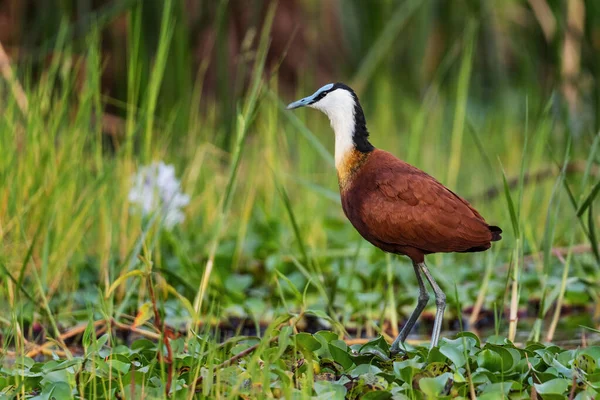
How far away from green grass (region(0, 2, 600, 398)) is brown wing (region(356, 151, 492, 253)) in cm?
24

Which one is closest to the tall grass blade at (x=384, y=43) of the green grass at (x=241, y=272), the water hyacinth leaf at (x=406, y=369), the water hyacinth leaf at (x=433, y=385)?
the green grass at (x=241, y=272)

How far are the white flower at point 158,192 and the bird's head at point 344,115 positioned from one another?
140 cm

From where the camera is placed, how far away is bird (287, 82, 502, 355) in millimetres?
2705

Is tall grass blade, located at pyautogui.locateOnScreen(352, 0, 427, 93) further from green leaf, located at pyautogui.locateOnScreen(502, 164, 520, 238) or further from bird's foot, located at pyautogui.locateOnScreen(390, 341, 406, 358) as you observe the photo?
bird's foot, located at pyautogui.locateOnScreen(390, 341, 406, 358)

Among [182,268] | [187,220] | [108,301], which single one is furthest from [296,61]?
[108,301]

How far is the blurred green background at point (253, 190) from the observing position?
3.55m

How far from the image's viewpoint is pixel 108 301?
3.19 meters

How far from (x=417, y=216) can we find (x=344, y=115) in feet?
1.19

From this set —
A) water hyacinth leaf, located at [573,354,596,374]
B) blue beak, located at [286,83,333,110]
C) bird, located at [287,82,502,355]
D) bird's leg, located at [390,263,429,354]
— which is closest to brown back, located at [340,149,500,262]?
bird, located at [287,82,502,355]

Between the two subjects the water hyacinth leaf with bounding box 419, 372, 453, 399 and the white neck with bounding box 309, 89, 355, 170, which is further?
the white neck with bounding box 309, 89, 355, 170

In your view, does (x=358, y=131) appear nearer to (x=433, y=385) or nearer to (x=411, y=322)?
(x=411, y=322)

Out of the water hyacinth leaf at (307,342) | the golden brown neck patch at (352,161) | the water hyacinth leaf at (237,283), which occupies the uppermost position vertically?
the golden brown neck patch at (352,161)

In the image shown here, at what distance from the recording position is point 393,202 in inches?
107

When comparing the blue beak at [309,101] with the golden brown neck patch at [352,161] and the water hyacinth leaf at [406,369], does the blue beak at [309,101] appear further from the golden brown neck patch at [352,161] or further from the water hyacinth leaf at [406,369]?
the water hyacinth leaf at [406,369]
